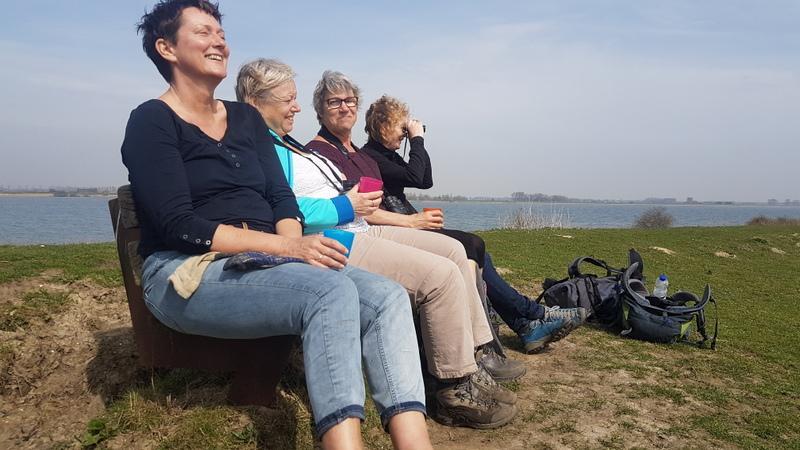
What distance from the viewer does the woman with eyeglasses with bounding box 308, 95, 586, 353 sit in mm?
4121

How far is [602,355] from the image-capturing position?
181 inches

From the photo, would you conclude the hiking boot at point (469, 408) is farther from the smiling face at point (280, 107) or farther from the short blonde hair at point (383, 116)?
the short blonde hair at point (383, 116)

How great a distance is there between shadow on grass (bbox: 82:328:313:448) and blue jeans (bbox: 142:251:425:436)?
583mm

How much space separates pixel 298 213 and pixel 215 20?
103 cm

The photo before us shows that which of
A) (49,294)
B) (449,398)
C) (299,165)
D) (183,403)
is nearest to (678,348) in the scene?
(449,398)

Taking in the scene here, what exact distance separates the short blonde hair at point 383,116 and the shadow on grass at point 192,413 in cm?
209

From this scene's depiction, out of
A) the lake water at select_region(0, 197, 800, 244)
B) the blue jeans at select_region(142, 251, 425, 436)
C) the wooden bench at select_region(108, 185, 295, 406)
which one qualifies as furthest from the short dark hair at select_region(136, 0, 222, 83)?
the lake water at select_region(0, 197, 800, 244)

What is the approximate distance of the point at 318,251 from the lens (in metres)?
2.47

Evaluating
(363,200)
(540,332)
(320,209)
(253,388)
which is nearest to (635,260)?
(540,332)

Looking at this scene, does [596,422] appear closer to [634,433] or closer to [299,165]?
[634,433]

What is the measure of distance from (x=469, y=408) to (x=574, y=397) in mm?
927

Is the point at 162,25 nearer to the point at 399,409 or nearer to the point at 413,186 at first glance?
the point at 399,409

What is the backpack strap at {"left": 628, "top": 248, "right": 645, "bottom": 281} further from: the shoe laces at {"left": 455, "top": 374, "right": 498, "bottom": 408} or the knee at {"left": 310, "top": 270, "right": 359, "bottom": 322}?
the knee at {"left": 310, "top": 270, "right": 359, "bottom": 322}

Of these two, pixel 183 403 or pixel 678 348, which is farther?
pixel 678 348
